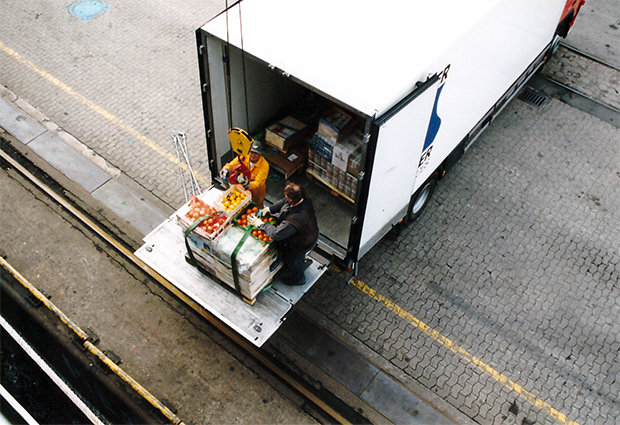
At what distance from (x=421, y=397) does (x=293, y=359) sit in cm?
189

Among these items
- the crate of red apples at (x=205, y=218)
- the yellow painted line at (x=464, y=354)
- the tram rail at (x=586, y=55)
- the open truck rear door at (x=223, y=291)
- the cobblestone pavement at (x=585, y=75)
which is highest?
the crate of red apples at (x=205, y=218)

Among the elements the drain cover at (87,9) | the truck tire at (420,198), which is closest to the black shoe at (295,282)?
the truck tire at (420,198)

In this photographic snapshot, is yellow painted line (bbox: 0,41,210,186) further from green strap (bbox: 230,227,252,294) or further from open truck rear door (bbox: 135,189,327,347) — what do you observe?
green strap (bbox: 230,227,252,294)

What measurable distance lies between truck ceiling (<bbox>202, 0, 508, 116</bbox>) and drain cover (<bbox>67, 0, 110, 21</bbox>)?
763 cm

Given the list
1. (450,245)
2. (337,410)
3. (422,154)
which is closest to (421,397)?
(337,410)

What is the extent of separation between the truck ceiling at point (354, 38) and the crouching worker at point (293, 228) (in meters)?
1.37

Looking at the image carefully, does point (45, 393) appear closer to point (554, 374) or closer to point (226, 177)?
point (226, 177)

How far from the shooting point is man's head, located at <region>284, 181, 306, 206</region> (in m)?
6.54

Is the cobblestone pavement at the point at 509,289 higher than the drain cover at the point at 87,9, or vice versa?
the drain cover at the point at 87,9

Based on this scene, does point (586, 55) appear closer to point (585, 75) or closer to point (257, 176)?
point (585, 75)

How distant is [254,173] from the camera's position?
307 inches

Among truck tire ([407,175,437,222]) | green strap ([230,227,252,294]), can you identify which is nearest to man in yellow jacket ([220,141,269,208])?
green strap ([230,227,252,294])

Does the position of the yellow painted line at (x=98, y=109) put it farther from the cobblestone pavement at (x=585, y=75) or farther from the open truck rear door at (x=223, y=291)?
the cobblestone pavement at (x=585, y=75)

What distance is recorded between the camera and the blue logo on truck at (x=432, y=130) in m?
7.06
